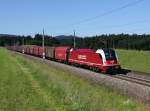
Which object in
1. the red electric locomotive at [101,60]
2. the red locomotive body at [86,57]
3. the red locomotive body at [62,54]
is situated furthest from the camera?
the red locomotive body at [62,54]

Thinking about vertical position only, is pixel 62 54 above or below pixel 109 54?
below

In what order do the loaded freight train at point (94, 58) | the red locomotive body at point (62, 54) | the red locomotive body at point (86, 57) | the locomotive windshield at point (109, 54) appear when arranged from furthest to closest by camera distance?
1. the red locomotive body at point (62, 54)
2. the red locomotive body at point (86, 57)
3. the locomotive windshield at point (109, 54)
4. the loaded freight train at point (94, 58)

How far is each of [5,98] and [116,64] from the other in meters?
27.2

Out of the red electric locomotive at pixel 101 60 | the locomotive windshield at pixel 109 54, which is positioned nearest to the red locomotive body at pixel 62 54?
the red electric locomotive at pixel 101 60

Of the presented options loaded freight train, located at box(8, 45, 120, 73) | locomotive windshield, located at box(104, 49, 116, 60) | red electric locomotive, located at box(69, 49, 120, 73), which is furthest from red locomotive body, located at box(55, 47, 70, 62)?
locomotive windshield, located at box(104, 49, 116, 60)

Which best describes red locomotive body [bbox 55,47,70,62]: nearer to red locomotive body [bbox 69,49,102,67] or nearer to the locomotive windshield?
red locomotive body [bbox 69,49,102,67]

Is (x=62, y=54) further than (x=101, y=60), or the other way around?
(x=62, y=54)

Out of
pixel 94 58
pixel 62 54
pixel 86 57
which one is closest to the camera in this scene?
pixel 94 58

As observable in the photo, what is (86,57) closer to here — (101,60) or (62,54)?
(101,60)

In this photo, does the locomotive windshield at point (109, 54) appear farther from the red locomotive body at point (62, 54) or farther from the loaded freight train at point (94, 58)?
the red locomotive body at point (62, 54)

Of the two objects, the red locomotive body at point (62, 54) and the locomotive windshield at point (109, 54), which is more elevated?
the locomotive windshield at point (109, 54)

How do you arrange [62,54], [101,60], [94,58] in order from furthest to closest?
[62,54] < [94,58] < [101,60]

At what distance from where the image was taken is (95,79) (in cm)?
3531

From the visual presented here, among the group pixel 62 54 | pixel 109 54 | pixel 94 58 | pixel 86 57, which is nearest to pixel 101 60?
pixel 109 54
